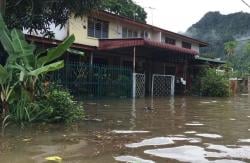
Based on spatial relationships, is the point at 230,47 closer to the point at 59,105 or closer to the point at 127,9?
the point at 127,9

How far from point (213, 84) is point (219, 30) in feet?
148

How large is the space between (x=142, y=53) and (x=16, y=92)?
1761 centimetres

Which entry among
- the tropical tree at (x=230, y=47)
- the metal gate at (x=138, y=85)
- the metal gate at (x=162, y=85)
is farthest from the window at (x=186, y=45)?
the tropical tree at (x=230, y=47)

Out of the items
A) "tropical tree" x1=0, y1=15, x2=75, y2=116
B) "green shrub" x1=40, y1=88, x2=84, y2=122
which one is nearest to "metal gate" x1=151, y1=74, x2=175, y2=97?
"green shrub" x1=40, y1=88, x2=84, y2=122

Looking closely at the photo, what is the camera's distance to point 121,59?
2633 centimetres

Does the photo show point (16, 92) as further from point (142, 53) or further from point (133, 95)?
point (142, 53)

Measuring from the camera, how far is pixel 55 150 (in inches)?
247

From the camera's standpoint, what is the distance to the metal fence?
1836 cm

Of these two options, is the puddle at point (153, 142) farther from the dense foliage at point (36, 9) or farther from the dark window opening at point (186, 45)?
the dark window opening at point (186, 45)

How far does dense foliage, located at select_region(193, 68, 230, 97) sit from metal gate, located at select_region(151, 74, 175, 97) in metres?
2.35

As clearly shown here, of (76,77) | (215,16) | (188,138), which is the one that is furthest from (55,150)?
(215,16)

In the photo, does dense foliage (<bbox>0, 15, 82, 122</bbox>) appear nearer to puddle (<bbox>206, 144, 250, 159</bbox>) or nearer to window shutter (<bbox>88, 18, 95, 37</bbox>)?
puddle (<bbox>206, 144, 250, 159</bbox>)

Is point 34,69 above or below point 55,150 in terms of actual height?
above

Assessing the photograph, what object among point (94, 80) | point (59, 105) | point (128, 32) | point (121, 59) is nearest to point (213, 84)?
Result: point (121, 59)
